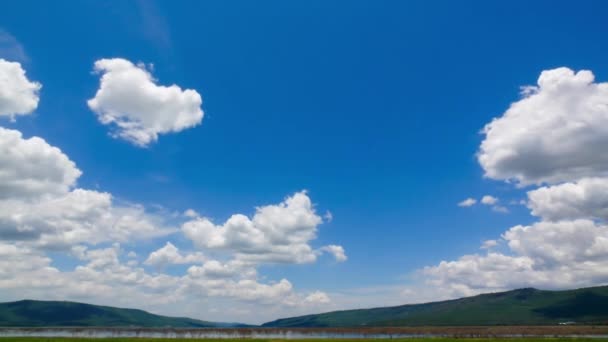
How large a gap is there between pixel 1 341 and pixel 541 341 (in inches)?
5279

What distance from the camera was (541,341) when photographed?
10781 centimetres

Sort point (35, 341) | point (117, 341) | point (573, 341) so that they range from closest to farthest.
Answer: point (573, 341)
point (35, 341)
point (117, 341)

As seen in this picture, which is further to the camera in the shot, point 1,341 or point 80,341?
point 80,341

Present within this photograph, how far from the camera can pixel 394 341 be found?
131 metres

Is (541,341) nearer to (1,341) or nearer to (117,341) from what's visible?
(117,341)

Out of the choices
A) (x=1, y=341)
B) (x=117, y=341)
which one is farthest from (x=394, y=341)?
(x=1, y=341)

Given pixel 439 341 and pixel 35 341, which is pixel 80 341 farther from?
pixel 439 341

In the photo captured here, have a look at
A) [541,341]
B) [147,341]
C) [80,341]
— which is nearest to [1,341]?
[80,341]

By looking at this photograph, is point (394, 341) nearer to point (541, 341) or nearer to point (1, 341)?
point (541, 341)

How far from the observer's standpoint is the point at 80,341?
415 ft

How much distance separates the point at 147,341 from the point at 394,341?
68884 millimetres

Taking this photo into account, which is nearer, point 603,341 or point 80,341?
point 603,341

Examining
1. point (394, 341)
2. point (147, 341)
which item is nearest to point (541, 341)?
point (394, 341)

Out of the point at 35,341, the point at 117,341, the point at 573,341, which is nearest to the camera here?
the point at 573,341
